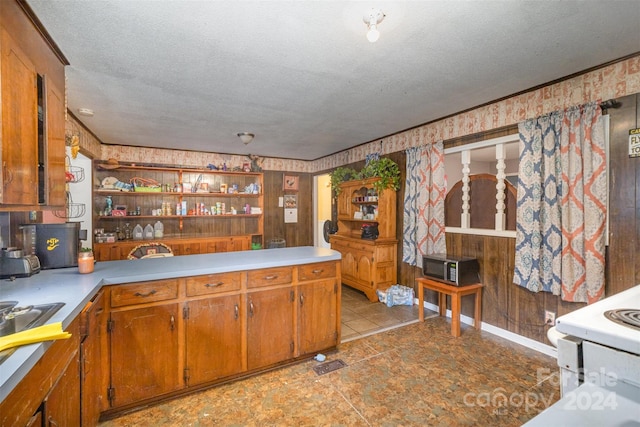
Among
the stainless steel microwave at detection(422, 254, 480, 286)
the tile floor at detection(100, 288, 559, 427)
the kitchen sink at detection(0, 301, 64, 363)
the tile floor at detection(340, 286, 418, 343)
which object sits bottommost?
the tile floor at detection(100, 288, 559, 427)

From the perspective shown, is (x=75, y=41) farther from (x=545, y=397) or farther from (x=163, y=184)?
(x=545, y=397)

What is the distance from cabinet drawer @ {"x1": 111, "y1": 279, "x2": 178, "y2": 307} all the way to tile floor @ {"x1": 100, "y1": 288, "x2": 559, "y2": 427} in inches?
29.3

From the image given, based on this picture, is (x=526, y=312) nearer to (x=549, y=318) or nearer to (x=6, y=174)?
(x=549, y=318)

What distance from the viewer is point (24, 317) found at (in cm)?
122

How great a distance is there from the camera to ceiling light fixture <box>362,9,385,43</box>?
1.59 metres

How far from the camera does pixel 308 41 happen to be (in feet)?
6.23

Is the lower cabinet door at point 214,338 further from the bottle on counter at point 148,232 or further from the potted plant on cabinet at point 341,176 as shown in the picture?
the bottle on counter at point 148,232

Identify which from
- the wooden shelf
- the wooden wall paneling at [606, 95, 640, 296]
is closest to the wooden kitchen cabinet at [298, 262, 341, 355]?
the wooden wall paneling at [606, 95, 640, 296]

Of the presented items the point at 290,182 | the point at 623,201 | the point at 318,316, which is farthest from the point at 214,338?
the point at 290,182

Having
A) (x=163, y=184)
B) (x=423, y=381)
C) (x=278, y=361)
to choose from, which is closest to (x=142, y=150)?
(x=163, y=184)

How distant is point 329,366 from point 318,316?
0.41m

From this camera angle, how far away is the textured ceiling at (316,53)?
1619 mm

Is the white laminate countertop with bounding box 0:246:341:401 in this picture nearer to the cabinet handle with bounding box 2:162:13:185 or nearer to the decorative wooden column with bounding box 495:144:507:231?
the cabinet handle with bounding box 2:162:13:185

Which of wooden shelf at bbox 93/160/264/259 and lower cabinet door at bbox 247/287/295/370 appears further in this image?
wooden shelf at bbox 93/160/264/259
